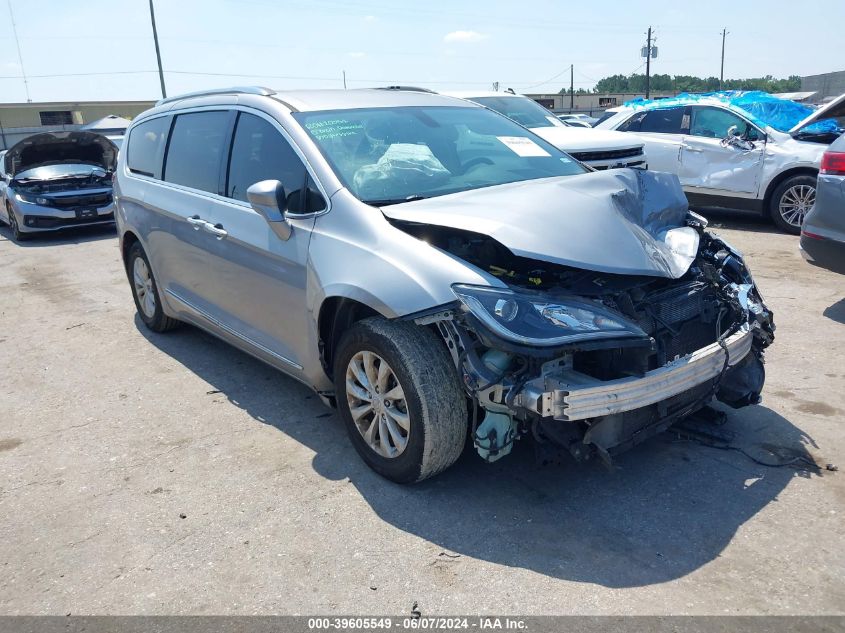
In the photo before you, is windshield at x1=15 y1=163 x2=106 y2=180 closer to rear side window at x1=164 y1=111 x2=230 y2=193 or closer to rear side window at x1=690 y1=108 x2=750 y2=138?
rear side window at x1=164 y1=111 x2=230 y2=193

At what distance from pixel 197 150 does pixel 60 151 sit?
9.44m

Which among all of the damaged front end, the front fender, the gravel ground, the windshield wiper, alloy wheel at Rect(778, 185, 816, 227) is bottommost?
the gravel ground

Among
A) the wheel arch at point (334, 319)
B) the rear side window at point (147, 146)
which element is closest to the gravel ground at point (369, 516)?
the wheel arch at point (334, 319)

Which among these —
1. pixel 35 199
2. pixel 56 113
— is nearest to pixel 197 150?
pixel 35 199

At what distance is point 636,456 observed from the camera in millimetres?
3762

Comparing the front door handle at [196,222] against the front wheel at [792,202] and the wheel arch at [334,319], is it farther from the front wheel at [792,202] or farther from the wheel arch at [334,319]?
the front wheel at [792,202]

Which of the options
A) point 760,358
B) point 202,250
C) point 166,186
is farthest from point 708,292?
point 166,186

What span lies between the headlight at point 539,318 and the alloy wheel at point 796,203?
7504 mm

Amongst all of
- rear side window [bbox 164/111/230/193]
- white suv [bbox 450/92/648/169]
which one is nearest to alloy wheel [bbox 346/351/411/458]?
rear side window [bbox 164/111/230/193]

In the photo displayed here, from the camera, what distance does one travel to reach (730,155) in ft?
32.4

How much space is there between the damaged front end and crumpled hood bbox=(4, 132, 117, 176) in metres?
11.5

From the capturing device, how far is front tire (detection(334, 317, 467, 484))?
10.5 ft

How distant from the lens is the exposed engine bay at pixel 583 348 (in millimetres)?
2896

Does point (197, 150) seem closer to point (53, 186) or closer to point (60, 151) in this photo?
point (53, 186)
